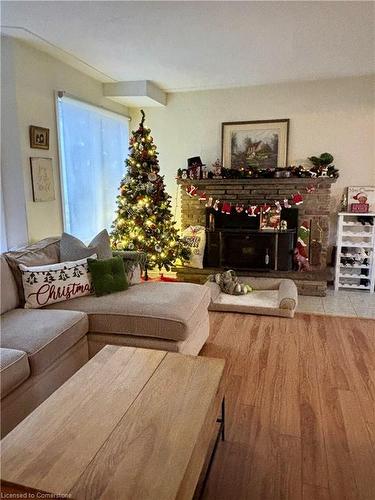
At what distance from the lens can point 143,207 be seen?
4301 mm

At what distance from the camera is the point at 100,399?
1.49m

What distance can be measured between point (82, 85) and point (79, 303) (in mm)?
2621

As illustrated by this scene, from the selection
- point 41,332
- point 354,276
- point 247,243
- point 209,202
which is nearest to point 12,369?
A: point 41,332

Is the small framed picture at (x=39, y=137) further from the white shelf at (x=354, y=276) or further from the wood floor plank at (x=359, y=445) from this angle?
the white shelf at (x=354, y=276)

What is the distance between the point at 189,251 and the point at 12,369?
3035 mm

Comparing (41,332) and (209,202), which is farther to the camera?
(209,202)

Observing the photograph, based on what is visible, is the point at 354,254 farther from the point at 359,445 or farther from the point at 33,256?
the point at 33,256

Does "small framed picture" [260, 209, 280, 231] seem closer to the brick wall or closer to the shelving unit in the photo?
the brick wall

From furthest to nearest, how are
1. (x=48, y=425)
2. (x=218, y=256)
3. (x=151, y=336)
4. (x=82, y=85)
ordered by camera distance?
(x=218, y=256)
(x=82, y=85)
(x=151, y=336)
(x=48, y=425)

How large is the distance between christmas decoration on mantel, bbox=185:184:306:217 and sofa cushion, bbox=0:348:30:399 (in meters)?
3.32

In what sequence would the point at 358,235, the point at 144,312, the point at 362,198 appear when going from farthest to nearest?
1. the point at 362,198
2. the point at 358,235
3. the point at 144,312

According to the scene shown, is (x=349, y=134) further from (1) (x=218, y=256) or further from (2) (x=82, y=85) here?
(2) (x=82, y=85)

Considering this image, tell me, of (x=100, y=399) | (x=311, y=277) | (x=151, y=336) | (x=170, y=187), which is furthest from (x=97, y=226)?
(x=100, y=399)

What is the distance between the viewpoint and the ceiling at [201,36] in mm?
2477
